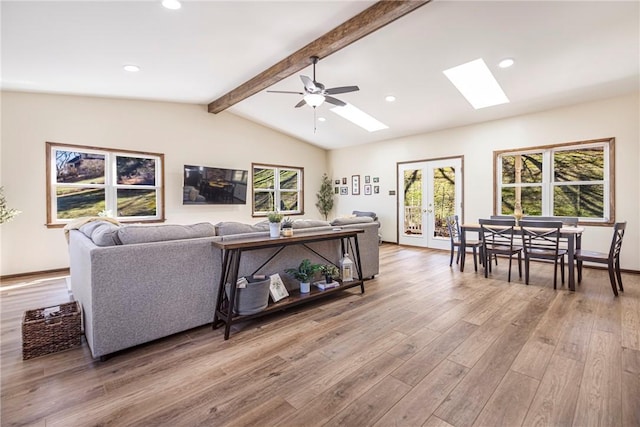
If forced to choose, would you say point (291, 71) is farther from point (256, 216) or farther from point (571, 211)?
point (571, 211)

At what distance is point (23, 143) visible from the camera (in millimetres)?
4449

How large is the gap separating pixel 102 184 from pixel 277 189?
3771mm

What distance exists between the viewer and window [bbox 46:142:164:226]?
480 centimetres

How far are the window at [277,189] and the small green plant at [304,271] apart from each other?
14.6 feet

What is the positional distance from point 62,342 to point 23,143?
12.9ft

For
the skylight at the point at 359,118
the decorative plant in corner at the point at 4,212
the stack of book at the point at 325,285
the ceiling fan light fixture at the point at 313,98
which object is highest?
the skylight at the point at 359,118

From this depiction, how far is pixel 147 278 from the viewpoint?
2.24 metres

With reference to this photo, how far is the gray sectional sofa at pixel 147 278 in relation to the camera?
2.06 m

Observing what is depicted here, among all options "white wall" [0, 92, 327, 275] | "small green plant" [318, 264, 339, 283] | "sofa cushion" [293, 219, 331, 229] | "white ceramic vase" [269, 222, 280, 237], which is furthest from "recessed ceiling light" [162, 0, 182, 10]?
"white wall" [0, 92, 327, 275]

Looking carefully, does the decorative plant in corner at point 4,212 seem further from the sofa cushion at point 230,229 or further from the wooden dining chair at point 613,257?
the wooden dining chair at point 613,257

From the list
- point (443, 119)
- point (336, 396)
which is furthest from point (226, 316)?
point (443, 119)

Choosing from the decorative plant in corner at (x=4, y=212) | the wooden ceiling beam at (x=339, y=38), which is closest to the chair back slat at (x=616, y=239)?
the wooden ceiling beam at (x=339, y=38)

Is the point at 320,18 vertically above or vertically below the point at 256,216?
above

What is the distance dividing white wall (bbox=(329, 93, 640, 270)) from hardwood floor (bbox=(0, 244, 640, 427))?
2156mm
